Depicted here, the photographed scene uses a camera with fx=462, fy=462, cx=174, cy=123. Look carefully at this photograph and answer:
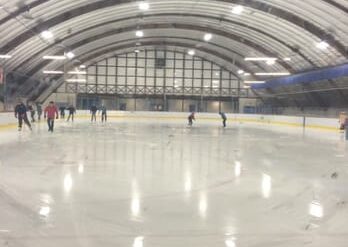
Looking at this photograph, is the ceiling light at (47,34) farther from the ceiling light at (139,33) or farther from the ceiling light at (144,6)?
the ceiling light at (139,33)

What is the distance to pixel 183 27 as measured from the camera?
39625 mm

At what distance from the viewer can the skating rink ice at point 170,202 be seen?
4.93 metres

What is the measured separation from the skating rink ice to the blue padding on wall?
22.0m

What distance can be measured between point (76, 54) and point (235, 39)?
570 inches

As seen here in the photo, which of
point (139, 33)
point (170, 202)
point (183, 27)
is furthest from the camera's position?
point (139, 33)

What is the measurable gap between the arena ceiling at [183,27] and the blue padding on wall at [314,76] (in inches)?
32.1

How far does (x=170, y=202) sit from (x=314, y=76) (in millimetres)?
32725

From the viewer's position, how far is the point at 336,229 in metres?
5.39

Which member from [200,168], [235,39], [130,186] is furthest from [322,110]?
[130,186]

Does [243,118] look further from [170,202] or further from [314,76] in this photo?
[170,202]

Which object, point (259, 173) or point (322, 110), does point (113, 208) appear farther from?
point (322, 110)

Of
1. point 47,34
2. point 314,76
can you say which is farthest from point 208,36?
point 47,34

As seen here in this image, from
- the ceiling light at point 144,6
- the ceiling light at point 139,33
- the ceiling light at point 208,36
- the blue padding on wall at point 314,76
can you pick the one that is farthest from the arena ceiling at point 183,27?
the ceiling light at point 139,33

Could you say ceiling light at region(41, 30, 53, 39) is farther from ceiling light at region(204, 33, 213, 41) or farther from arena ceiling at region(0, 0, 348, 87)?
ceiling light at region(204, 33, 213, 41)
